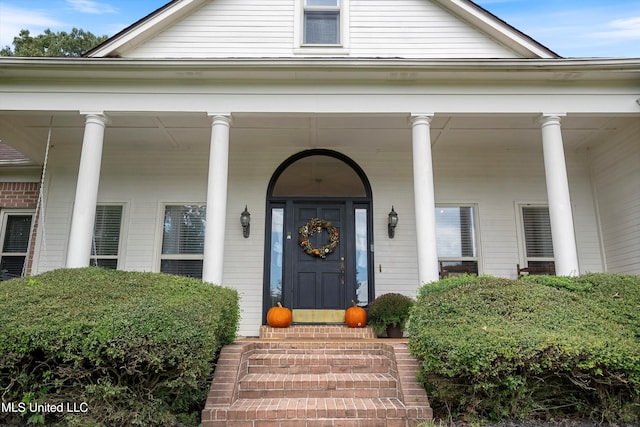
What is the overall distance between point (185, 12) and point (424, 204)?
516cm

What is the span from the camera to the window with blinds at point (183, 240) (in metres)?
7.88

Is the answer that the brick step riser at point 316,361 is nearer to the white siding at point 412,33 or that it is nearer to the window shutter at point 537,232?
the window shutter at point 537,232

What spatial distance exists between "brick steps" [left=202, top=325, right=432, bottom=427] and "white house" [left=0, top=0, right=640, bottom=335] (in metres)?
1.39

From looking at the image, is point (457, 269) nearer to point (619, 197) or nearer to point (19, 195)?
point (619, 197)

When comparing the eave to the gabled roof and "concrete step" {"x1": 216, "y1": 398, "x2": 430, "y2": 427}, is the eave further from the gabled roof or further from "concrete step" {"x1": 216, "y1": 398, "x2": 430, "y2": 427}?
"concrete step" {"x1": 216, "y1": 398, "x2": 430, "y2": 427}

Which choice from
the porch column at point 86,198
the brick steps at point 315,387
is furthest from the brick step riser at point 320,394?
the porch column at point 86,198

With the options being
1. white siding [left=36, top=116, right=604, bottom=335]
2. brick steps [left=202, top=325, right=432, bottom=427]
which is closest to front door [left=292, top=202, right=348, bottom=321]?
white siding [left=36, top=116, right=604, bottom=335]

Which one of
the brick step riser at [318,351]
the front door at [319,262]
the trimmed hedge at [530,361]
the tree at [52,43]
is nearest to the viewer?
the trimmed hedge at [530,361]

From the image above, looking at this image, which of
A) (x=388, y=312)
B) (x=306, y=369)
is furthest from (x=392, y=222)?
(x=306, y=369)

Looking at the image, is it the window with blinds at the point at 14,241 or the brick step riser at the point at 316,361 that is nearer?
the brick step riser at the point at 316,361

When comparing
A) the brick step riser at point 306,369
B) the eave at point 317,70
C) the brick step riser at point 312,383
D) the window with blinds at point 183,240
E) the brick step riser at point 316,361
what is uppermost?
the eave at point 317,70

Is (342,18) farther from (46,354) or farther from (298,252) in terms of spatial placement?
(46,354)

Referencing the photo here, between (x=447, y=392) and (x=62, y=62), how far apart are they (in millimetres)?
6236

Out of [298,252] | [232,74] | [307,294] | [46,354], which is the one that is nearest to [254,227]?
[298,252]
